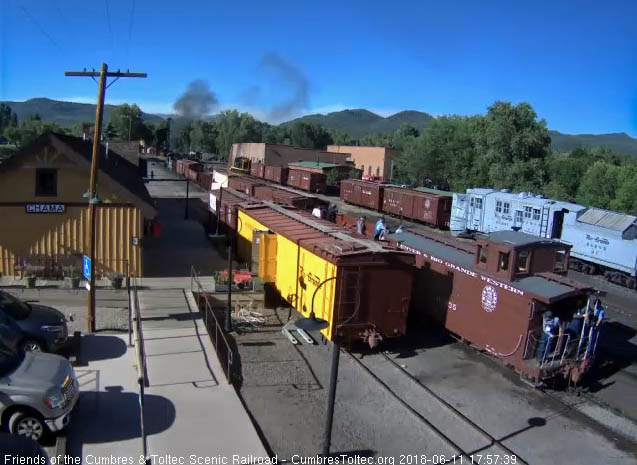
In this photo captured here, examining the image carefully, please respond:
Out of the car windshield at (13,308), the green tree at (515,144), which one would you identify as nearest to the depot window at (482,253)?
the car windshield at (13,308)

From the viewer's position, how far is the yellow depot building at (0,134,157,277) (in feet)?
61.3

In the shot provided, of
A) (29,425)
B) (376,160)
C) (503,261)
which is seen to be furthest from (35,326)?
(376,160)

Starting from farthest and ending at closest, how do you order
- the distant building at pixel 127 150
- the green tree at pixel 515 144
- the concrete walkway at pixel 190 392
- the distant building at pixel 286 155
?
the distant building at pixel 286 155, the green tree at pixel 515 144, the distant building at pixel 127 150, the concrete walkway at pixel 190 392

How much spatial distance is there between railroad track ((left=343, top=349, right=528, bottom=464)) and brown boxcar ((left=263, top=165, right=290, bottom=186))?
5616 centimetres

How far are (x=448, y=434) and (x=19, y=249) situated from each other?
1701 cm

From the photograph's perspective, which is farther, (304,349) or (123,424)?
(304,349)

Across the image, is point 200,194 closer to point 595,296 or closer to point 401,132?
point 595,296

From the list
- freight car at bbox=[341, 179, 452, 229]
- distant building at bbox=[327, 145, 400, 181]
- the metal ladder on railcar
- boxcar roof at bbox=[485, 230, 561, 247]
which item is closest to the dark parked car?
boxcar roof at bbox=[485, 230, 561, 247]

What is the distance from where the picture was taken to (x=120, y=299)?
17.8 meters

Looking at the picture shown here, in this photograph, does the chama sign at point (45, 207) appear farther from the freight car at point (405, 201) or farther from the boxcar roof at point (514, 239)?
the freight car at point (405, 201)

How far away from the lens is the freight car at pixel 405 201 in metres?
39.6

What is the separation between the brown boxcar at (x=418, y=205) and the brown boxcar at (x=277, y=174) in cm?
2482

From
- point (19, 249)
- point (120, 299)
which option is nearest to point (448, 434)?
point (120, 299)

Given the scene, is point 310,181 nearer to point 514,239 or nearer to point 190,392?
point 514,239
